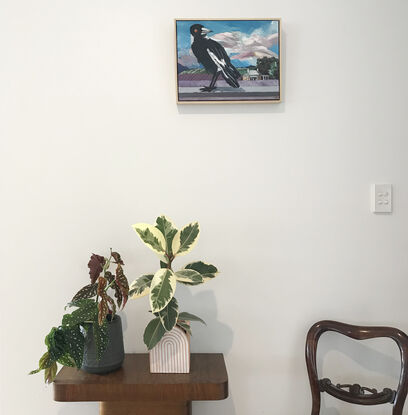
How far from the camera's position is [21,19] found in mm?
1423

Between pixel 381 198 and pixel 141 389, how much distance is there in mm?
1032

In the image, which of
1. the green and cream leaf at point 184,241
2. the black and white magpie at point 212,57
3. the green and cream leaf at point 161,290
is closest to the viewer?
the green and cream leaf at point 161,290

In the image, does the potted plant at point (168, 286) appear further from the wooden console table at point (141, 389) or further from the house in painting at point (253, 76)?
the house in painting at point (253, 76)

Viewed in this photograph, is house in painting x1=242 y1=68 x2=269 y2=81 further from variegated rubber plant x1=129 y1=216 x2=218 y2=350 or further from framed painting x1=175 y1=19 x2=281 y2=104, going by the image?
variegated rubber plant x1=129 y1=216 x2=218 y2=350

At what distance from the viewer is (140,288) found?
120 cm

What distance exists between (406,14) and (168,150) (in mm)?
982

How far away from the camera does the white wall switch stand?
144 cm

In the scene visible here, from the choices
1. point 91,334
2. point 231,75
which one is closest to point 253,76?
point 231,75

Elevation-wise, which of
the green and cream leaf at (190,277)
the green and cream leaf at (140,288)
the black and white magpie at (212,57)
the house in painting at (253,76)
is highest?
the black and white magpie at (212,57)

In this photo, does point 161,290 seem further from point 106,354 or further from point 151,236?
point 106,354

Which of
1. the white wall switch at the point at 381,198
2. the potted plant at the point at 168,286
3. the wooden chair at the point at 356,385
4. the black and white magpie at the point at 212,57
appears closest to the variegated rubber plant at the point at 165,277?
the potted plant at the point at 168,286

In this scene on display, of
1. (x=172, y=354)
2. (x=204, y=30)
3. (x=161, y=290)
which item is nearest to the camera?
(x=161, y=290)

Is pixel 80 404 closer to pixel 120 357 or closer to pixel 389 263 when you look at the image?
pixel 120 357

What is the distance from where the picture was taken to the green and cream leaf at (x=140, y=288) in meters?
1.19
